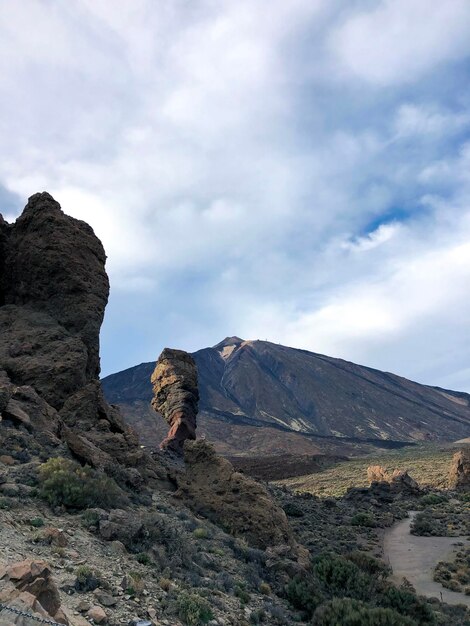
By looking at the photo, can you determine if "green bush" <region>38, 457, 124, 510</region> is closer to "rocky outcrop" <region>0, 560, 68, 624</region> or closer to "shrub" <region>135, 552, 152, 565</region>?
"shrub" <region>135, 552, 152, 565</region>

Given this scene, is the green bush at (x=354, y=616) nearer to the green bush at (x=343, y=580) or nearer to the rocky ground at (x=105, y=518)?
the rocky ground at (x=105, y=518)

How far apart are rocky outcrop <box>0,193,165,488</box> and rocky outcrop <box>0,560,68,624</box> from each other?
25.0 feet

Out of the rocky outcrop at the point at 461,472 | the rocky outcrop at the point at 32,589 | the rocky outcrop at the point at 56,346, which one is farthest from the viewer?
the rocky outcrop at the point at 461,472

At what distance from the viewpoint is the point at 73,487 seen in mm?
10422

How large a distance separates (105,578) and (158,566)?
61.5 inches

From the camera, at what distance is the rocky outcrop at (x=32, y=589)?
518 centimetres

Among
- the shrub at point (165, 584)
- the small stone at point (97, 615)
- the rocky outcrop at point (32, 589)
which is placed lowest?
the shrub at point (165, 584)

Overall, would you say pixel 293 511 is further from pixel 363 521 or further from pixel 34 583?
pixel 34 583

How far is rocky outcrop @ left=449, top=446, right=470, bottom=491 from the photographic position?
43.7 m

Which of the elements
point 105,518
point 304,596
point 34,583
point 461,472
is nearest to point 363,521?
point 461,472

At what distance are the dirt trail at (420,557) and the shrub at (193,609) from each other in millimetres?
12348

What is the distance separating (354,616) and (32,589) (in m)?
6.14

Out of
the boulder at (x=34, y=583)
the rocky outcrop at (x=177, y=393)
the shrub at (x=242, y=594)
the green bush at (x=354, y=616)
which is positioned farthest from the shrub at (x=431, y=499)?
the boulder at (x=34, y=583)

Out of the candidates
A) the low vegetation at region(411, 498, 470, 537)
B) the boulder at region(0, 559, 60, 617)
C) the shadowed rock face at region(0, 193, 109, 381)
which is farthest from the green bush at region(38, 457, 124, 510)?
the low vegetation at region(411, 498, 470, 537)
